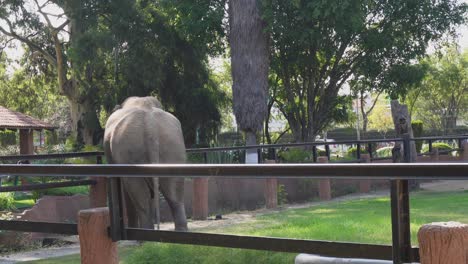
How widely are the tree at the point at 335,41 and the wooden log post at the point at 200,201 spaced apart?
42.0 ft

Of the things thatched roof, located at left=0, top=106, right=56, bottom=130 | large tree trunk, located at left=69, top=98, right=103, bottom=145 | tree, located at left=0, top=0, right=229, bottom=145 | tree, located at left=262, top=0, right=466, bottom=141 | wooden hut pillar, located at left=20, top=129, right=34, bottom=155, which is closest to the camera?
tree, located at left=262, top=0, right=466, bottom=141

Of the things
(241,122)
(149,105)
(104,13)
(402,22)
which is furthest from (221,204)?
(104,13)

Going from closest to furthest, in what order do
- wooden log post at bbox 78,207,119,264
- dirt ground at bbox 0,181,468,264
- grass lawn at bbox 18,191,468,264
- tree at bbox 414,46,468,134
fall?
wooden log post at bbox 78,207,119,264 → grass lawn at bbox 18,191,468,264 → dirt ground at bbox 0,181,468,264 → tree at bbox 414,46,468,134

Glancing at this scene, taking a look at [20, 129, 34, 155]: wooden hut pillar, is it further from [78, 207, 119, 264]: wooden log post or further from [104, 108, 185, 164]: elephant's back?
[78, 207, 119, 264]: wooden log post

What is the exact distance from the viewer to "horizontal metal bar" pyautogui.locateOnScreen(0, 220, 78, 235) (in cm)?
358

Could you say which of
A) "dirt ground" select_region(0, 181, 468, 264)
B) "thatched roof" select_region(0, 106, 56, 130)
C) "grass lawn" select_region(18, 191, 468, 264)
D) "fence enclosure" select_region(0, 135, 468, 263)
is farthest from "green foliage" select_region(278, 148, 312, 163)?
"thatched roof" select_region(0, 106, 56, 130)

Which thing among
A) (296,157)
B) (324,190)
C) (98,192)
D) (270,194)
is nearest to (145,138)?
(98,192)

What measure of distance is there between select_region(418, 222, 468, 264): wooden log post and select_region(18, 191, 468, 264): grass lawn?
2489 mm

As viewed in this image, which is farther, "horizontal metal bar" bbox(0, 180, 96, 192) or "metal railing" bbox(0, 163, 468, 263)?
"horizontal metal bar" bbox(0, 180, 96, 192)

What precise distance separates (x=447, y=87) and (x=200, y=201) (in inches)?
1737

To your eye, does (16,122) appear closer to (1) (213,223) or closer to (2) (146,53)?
(2) (146,53)

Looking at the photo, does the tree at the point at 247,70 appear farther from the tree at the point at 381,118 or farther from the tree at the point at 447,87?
the tree at the point at 381,118

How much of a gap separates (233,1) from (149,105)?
14673mm

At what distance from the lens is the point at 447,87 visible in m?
51.7
